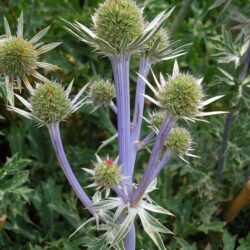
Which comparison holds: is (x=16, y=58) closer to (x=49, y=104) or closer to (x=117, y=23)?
(x=49, y=104)

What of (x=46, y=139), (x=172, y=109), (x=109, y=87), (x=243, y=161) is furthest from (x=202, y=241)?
(x=172, y=109)

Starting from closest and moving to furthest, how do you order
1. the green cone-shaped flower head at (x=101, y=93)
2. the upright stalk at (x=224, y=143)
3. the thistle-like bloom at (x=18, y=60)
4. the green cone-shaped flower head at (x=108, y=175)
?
1. the green cone-shaped flower head at (x=108, y=175)
2. the thistle-like bloom at (x=18, y=60)
3. the green cone-shaped flower head at (x=101, y=93)
4. the upright stalk at (x=224, y=143)

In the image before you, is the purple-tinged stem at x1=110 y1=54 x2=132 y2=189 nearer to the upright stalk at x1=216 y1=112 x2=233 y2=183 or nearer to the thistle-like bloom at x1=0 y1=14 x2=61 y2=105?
the thistle-like bloom at x1=0 y1=14 x2=61 y2=105

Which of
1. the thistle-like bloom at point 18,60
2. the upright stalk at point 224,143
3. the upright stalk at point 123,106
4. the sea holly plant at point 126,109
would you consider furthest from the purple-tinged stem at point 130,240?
the upright stalk at point 224,143

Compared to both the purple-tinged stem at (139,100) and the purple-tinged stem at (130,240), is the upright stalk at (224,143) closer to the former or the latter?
the purple-tinged stem at (139,100)

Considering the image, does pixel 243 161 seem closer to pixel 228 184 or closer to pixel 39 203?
pixel 228 184

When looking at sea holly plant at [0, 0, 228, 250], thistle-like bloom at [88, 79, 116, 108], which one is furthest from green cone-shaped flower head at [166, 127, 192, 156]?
thistle-like bloom at [88, 79, 116, 108]

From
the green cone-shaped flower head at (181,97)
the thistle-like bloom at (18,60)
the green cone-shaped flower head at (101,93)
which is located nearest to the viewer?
the green cone-shaped flower head at (181,97)
